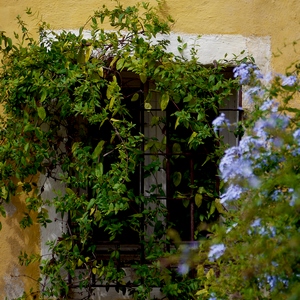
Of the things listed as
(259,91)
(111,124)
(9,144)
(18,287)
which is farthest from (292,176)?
(18,287)

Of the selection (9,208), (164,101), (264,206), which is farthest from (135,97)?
(264,206)

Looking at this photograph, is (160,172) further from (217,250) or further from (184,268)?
(217,250)

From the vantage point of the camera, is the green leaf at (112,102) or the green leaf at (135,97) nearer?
the green leaf at (112,102)

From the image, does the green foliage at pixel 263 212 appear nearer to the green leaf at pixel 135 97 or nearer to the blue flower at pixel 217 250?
the blue flower at pixel 217 250

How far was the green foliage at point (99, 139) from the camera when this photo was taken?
4297 millimetres

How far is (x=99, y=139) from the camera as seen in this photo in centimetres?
464

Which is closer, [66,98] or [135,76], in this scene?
[66,98]

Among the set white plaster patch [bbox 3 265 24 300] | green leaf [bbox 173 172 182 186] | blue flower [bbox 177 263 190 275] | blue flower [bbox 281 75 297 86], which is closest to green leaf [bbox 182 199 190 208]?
green leaf [bbox 173 172 182 186]

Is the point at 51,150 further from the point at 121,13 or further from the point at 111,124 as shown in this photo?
the point at 121,13

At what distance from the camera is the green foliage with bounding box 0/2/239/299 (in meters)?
4.30

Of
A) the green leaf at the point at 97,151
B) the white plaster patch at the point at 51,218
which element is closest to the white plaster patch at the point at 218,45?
the green leaf at the point at 97,151

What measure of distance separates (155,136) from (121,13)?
0.89m

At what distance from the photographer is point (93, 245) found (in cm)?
446

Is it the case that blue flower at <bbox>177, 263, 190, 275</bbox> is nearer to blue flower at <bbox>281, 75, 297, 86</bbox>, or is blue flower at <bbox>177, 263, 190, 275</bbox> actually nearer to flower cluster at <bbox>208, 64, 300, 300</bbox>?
flower cluster at <bbox>208, 64, 300, 300</bbox>
